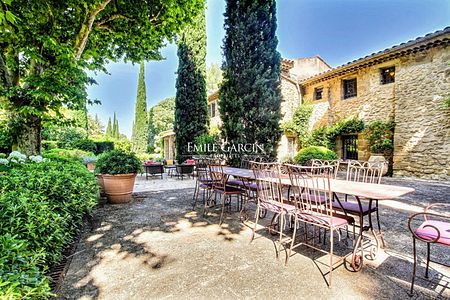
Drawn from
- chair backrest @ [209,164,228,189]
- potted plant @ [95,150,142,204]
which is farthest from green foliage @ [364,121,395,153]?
potted plant @ [95,150,142,204]

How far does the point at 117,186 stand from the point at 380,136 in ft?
36.1

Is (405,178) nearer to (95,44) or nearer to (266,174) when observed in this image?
(266,174)

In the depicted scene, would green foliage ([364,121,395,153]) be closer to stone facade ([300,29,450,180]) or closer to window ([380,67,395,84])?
stone facade ([300,29,450,180])

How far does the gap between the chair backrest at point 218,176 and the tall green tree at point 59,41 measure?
3.37 meters

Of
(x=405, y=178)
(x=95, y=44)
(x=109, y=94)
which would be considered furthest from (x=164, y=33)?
(x=109, y=94)

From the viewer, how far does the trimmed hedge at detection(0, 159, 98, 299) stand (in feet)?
3.84

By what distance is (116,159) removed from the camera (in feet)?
15.0

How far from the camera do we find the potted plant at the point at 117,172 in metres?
4.51

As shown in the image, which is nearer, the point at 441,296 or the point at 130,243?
the point at 441,296

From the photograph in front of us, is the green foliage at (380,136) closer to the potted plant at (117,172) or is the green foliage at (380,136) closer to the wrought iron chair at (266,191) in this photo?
the wrought iron chair at (266,191)

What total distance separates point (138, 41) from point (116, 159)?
385 cm

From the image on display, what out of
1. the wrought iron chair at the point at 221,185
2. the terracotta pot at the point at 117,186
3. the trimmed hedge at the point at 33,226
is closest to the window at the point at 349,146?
the wrought iron chair at the point at 221,185

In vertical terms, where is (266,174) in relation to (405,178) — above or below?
above

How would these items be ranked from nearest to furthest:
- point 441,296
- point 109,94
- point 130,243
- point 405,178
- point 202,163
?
1. point 441,296
2. point 130,243
3. point 202,163
4. point 405,178
5. point 109,94
